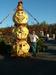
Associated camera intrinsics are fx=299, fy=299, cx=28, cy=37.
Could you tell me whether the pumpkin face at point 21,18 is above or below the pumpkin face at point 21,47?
above

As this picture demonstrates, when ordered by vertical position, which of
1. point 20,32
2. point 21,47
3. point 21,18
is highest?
point 21,18

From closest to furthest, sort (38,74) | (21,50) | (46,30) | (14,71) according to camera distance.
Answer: (38,74) < (14,71) < (21,50) < (46,30)

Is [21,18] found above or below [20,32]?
above

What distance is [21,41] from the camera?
1653 cm

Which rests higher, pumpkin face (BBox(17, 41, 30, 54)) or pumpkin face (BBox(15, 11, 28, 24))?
pumpkin face (BBox(15, 11, 28, 24))

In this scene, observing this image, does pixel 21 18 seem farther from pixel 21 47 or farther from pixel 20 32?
pixel 21 47

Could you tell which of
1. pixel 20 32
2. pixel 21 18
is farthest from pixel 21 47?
pixel 21 18

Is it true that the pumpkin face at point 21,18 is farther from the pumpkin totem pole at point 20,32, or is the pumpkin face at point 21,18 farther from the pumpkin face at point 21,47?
the pumpkin face at point 21,47

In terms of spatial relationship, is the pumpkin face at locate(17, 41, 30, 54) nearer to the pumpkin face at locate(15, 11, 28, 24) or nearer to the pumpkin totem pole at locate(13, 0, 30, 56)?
the pumpkin totem pole at locate(13, 0, 30, 56)

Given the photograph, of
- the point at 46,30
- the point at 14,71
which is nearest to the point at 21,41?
the point at 14,71

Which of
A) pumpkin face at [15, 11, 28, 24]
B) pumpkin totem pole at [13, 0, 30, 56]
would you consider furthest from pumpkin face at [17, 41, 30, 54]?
pumpkin face at [15, 11, 28, 24]

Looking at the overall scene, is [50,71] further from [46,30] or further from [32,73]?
[46,30]

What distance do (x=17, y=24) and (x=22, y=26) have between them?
0.31 metres

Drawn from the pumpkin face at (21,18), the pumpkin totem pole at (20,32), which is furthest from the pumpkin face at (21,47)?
the pumpkin face at (21,18)
